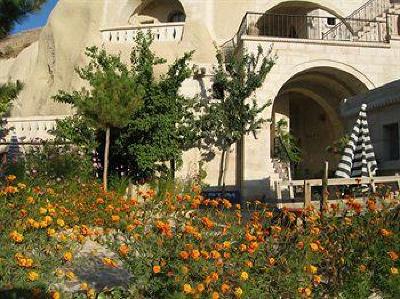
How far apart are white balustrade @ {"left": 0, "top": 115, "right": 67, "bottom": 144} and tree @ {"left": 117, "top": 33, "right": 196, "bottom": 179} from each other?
5.36 meters

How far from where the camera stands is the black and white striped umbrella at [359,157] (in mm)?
9570

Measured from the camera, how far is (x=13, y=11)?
26.2ft

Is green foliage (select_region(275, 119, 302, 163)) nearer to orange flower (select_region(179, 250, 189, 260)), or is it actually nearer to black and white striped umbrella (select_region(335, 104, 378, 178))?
black and white striped umbrella (select_region(335, 104, 378, 178))

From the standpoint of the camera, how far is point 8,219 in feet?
13.3

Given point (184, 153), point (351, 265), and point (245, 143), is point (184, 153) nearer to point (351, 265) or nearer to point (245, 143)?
point (245, 143)

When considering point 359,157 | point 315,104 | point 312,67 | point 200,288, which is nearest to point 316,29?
point 315,104

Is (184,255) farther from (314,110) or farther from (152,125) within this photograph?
(314,110)

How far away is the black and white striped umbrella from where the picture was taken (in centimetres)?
957

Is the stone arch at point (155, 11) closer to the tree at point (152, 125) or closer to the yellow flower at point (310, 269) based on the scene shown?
the tree at point (152, 125)

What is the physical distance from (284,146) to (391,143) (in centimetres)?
726

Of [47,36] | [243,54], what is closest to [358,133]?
[243,54]

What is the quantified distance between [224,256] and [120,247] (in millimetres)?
760

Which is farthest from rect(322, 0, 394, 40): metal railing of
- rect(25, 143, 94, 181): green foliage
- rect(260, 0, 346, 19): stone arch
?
rect(25, 143, 94, 181): green foliage

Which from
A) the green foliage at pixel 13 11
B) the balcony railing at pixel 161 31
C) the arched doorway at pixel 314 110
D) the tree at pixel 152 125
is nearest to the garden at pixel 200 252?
the green foliage at pixel 13 11
